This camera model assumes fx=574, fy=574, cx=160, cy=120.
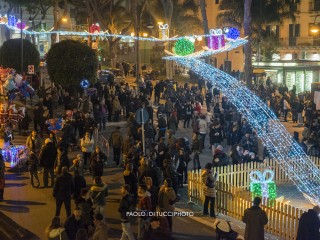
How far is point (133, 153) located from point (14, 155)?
434 centimetres

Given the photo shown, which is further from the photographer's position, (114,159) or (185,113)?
(185,113)

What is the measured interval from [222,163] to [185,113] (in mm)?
9988

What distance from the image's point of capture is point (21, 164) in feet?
57.5

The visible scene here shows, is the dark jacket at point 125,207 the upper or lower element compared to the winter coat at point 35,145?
lower

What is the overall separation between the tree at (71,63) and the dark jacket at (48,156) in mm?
12393

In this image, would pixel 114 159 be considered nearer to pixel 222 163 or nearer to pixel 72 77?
pixel 222 163

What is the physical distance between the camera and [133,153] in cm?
1515

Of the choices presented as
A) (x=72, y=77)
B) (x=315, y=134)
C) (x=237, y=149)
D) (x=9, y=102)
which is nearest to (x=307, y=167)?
(x=237, y=149)

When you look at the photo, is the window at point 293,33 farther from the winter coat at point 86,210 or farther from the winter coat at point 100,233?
the winter coat at point 100,233

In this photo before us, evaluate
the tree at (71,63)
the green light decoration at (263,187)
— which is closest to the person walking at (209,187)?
the green light decoration at (263,187)

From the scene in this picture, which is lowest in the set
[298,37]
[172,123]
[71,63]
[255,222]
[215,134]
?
[255,222]

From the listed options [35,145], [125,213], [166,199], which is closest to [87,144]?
[35,145]

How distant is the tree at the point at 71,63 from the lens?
2717 cm

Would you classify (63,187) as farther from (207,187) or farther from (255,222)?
(255,222)
